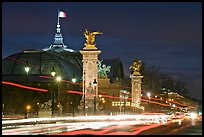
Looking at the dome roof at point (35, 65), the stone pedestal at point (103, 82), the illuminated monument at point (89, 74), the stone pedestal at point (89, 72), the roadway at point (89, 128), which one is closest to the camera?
the roadway at point (89, 128)

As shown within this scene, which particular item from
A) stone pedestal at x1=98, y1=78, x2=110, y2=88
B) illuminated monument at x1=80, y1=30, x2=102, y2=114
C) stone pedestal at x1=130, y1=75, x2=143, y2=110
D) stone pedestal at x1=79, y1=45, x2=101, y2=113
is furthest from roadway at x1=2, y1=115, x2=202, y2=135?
stone pedestal at x1=98, y1=78, x2=110, y2=88

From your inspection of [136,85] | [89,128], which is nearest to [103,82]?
[136,85]

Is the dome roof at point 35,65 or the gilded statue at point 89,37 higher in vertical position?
the dome roof at point 35,65

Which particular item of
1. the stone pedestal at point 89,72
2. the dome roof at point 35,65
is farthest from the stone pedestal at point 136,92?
the stone pedestal at point 89,72

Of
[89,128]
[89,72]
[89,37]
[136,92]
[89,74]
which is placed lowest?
[89,128]

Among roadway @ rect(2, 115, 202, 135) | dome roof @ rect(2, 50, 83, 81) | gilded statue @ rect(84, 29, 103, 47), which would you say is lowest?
roadway @ rect(2, 115, 202, 135)

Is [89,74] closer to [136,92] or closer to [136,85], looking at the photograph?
[136,92]

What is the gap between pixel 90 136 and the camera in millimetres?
22969

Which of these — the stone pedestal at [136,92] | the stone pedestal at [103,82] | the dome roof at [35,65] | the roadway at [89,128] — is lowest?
the roadway at [89,128]

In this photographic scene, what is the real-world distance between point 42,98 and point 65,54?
75.3 m

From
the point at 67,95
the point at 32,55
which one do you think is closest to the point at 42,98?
the point at 67,95

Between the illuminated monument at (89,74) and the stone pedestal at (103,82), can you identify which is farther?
the stone pedestal at (103,82)

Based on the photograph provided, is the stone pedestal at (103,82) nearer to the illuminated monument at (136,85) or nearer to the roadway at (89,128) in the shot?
the illuminated monument at (136,85)

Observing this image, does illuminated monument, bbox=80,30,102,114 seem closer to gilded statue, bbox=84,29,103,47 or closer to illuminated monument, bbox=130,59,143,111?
gilded statue, bbox=84,29,103,47
